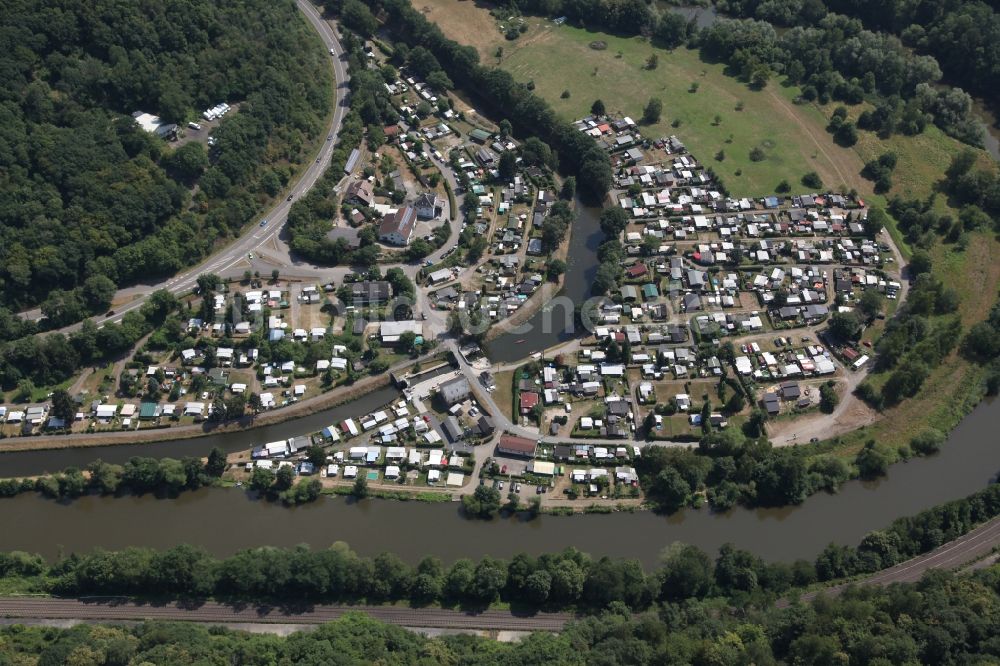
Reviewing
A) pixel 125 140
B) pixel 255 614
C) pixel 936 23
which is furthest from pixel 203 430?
pixel 936 23

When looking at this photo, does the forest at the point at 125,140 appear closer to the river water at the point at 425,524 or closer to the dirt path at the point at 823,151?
the river water at the point at 425,524

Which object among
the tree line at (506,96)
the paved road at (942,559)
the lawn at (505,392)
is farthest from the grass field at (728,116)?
the lawn at (505,392)

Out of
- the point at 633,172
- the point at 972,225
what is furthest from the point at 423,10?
the point at 972,225

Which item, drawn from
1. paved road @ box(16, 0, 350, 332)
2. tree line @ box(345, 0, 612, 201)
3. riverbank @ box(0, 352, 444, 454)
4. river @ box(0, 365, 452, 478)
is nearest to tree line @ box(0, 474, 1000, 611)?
river @ box(0, 365, 452, 478)

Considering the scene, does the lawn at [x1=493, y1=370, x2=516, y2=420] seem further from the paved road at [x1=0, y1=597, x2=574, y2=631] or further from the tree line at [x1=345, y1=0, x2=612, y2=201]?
the tree line at [x1=345, y1=0, x2=612, y2=201]

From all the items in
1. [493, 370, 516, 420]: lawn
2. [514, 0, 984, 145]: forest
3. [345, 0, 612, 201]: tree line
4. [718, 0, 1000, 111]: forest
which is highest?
[718, 0, 1000, 111]: forest

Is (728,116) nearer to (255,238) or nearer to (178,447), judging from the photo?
(255,238)
